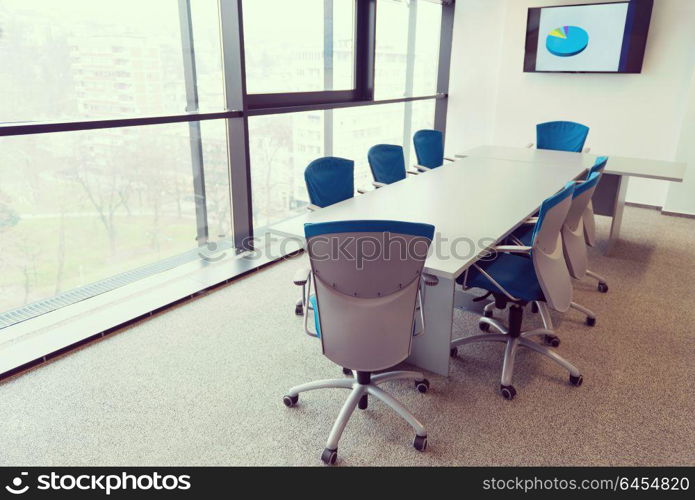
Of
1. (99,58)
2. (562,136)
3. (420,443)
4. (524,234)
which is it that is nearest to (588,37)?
(562,136)

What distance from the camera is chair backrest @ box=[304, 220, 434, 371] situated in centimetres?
181

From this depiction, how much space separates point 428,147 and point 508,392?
283 centimetres

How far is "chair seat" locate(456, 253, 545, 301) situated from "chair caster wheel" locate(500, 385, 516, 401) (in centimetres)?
46

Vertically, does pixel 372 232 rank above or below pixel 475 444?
above

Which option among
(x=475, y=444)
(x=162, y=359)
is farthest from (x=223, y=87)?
(x=475, y=444)

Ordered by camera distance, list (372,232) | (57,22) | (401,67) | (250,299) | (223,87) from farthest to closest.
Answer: (401,67), (223,87), (250,299), (57,22), (372,232)

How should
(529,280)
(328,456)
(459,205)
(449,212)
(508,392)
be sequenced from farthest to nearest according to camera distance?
(459,205), (449,212), (529,280), (508,392), (328,456)

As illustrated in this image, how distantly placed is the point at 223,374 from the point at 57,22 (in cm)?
232

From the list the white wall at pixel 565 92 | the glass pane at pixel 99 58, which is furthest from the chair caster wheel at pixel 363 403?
the white wall at pixel 565 92

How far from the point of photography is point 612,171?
4.24 meters

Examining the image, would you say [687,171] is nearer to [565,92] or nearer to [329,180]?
[565,92]

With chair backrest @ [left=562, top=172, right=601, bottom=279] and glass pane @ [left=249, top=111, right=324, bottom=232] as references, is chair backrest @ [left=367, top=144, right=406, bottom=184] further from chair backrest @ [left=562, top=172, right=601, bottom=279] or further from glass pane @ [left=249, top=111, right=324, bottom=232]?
chair backrest @ [left=562, top=172, right=601, bottom=279]

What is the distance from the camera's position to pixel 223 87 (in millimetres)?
3916
